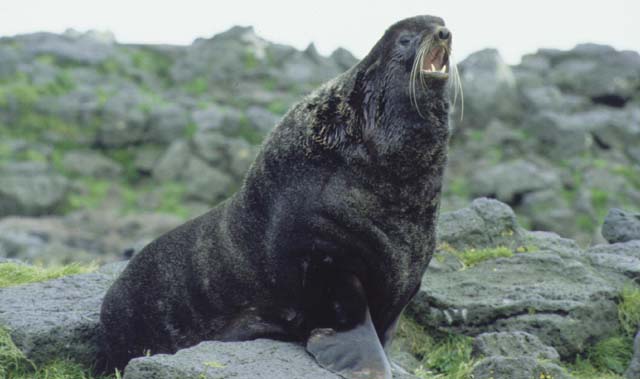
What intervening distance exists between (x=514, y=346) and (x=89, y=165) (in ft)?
89.3

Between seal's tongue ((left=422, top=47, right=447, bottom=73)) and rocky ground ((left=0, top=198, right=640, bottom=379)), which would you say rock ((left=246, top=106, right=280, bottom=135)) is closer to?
rocky ground ((left=0, top=198, right=640, bottom=379))

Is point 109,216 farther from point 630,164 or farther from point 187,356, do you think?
point 187,356

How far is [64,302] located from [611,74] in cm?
2966

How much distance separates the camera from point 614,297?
22.6ft

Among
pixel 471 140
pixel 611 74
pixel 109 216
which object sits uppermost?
pixel 611 74

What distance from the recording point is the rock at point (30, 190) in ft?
88.8

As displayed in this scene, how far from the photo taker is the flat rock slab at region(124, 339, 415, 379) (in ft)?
14.1

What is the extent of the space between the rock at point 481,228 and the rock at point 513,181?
1923cm

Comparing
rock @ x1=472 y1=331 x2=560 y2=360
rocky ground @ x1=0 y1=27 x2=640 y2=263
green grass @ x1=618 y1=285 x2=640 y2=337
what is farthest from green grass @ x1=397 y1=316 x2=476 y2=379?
rocky ground @ x1=0 y1=27 x2=640 y2=263

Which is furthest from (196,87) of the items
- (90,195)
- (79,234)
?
(79,234)

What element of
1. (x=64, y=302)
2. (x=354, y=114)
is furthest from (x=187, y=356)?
(x=64, y=302)

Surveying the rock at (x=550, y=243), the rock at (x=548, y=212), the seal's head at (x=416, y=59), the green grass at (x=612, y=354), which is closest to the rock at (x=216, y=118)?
the rock at (x=548, y=212)

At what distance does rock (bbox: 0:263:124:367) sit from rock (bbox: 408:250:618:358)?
2402 millimetres

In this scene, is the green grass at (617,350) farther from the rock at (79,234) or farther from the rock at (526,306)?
the rock at (79,234)
